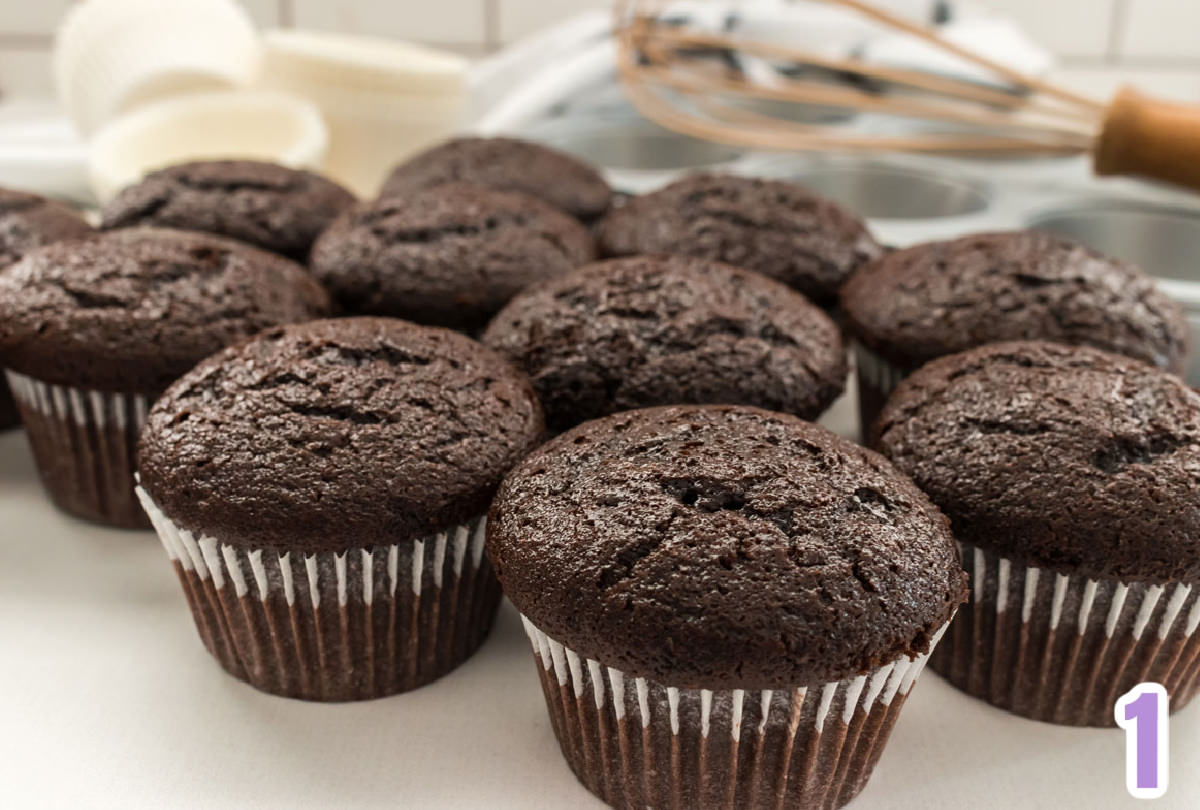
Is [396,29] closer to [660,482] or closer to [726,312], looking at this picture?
[726,312]

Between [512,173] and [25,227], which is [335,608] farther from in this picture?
[512,173]

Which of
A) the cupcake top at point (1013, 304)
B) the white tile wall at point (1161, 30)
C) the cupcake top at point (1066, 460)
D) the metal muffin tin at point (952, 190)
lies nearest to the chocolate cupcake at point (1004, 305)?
the cupcake top at point (1013, 304)

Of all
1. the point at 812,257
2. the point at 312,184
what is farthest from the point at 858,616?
the point at 312,184

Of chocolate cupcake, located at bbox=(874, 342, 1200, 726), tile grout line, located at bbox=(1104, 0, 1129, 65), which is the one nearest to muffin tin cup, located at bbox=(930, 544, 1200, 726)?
chocolate cupcake, located at bbox=(874, 342, 1200, 726)

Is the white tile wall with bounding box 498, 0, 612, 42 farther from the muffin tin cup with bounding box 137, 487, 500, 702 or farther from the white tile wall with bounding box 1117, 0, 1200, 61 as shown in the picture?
the muffin tin cup with bounding box 137, 487, 500, 702

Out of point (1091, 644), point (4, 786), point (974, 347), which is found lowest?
point (4, 786)

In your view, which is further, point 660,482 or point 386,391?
point 386,391

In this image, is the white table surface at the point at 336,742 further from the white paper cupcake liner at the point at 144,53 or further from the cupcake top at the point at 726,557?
the white paper cupcake liner at the point at 144,53

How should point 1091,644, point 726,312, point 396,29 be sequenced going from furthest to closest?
point 396,29, point 726,312, point 1091,644
